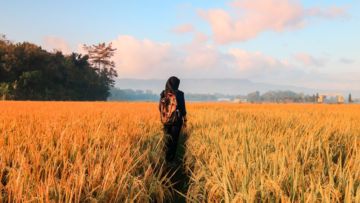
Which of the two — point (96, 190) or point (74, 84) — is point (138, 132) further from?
point (74, 84)

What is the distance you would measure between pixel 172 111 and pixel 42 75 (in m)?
48.3

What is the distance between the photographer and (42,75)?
52812mm

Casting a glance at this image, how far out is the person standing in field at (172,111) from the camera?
812cm

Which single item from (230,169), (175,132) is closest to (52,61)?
(175,132)

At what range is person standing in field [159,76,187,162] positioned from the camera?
8.12 meters

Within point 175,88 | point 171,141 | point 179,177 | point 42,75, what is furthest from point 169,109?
point 42,75

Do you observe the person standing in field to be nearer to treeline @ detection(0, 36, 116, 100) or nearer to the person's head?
the person's head

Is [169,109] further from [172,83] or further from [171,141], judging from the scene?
[171,141]

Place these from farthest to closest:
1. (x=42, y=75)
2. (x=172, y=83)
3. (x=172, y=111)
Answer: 1. (x=42, y=75)
2. (x=172, y=111)
3. (x=172, y=83)

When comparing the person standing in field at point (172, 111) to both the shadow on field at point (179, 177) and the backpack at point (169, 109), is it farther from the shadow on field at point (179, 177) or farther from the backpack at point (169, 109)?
the shadow on field at point (179, 177)

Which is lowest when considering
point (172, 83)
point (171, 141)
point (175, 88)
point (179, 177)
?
point (179, 177)

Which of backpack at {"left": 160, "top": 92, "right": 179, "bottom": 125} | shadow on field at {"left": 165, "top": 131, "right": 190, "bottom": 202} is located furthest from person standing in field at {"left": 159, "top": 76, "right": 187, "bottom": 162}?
shadow on field at {"left": 165, "top": 131, "right": 190, "bottom": 202}

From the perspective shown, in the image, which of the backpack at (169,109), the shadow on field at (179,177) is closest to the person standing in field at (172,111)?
the backpack at (169,109)

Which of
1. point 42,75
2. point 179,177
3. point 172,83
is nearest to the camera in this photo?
point 179,177
